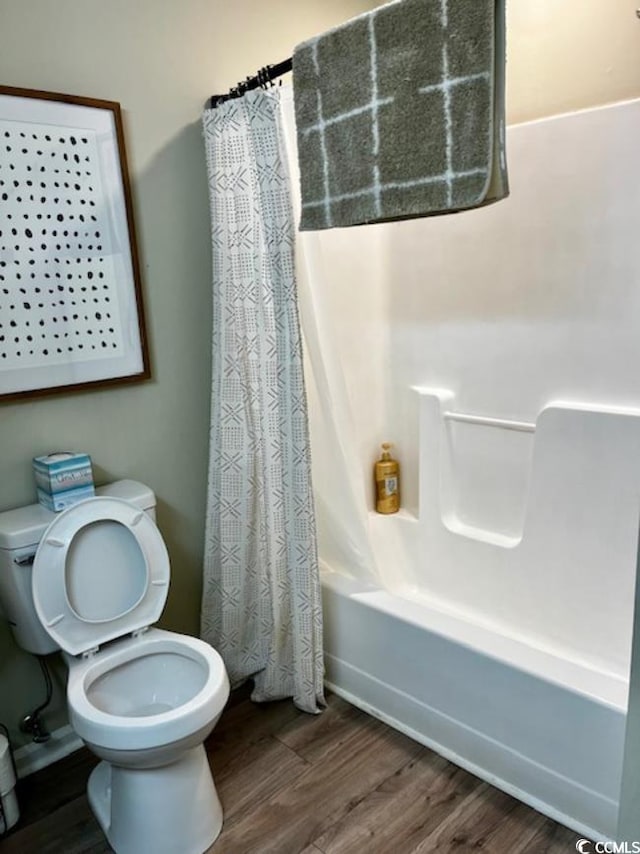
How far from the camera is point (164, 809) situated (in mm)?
1546

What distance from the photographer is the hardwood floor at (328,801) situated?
5.26 feet

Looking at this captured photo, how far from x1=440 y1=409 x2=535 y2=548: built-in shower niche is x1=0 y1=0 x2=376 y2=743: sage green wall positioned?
92 centimetres

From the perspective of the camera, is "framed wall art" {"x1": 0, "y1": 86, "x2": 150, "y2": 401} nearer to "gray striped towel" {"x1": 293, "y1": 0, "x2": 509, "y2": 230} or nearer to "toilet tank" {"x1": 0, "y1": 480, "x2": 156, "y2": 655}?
"toilet tank" {"x1": 0, "y1": 480, "x2": 156, "y2": 655}

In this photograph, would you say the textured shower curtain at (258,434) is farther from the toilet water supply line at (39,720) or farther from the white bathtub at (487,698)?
the toilet water supply line at (39,720)

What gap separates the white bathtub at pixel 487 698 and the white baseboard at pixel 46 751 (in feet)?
2.95

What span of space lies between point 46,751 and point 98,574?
2.19ft

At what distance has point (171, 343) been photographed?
204cm

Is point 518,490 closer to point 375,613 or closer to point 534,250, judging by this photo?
point 375,613

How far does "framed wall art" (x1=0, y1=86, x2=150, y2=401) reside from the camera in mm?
1662

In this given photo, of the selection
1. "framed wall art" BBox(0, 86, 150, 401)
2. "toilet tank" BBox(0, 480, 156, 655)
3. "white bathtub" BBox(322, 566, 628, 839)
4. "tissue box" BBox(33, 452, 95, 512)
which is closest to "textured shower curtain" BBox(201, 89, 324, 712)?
"white bathtub" BBox(322, 566, 628, 839)
